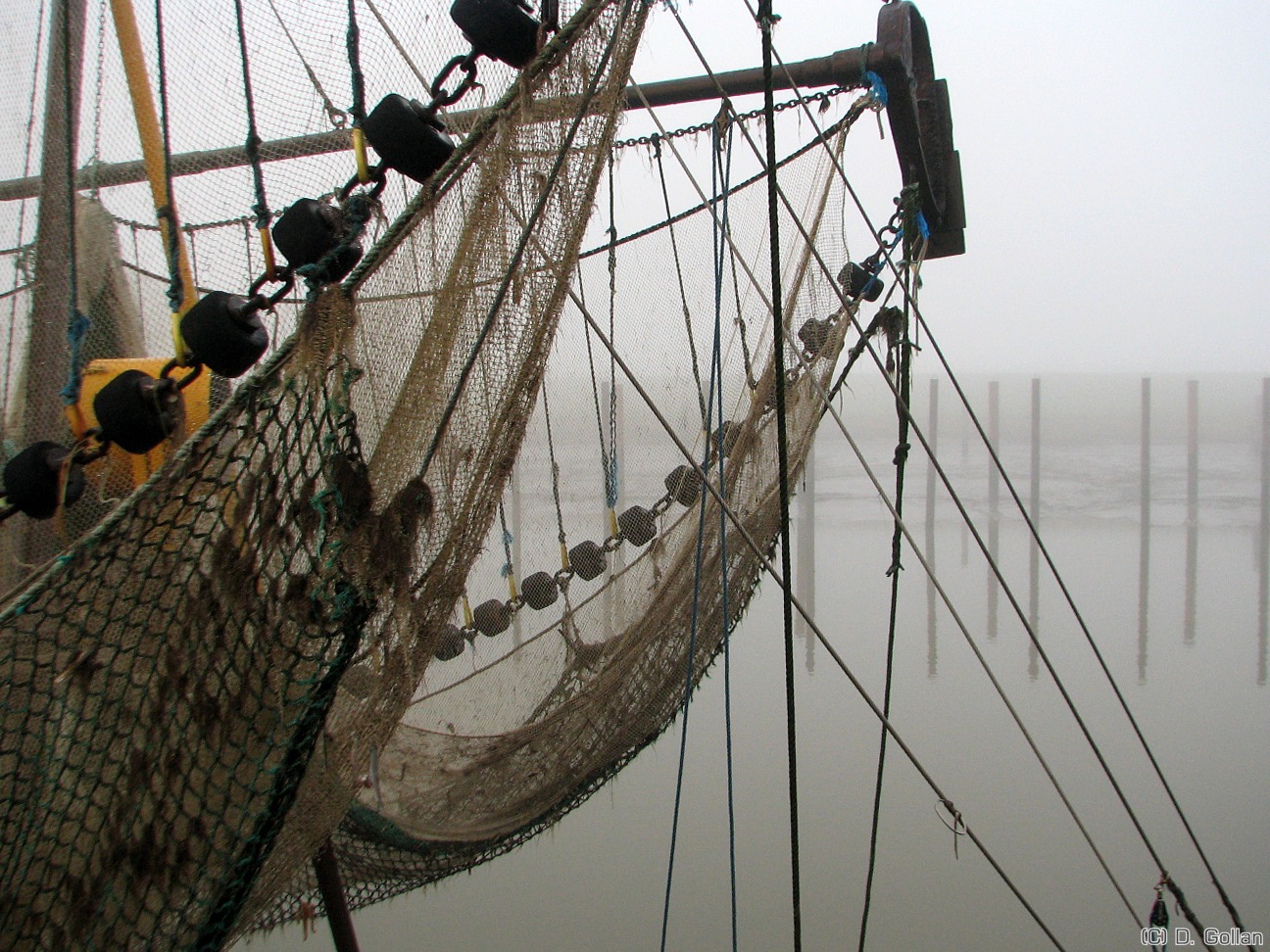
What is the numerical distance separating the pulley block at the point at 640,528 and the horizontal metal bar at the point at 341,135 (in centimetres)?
93

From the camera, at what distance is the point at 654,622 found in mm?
1651

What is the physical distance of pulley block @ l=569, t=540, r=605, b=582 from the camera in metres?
2.09

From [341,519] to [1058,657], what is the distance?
769 cm

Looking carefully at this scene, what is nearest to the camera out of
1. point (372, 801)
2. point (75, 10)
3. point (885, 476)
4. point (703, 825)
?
point (372, 801)

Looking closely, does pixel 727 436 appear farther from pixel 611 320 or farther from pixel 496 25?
pixel 496 25

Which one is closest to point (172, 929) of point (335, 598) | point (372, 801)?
point (335, 598)

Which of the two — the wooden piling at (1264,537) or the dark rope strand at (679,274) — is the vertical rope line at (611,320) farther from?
the wooden piling at (1264,537)

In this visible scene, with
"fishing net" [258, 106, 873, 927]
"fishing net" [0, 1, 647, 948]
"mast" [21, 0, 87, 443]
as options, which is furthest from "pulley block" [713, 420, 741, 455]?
"mast" [21, 0, 87, 443]

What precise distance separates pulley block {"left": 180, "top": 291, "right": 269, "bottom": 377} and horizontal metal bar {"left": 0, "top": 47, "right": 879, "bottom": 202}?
1.99 feet

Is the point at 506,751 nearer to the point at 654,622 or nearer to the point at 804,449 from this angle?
the point at 654,622

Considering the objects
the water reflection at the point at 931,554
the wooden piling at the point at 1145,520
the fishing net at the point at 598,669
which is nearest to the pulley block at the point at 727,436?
the fishing net at the point at 598,669

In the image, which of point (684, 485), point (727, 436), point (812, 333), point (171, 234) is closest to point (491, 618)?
point (684, 485)

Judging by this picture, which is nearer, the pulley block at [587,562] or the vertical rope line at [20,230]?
the vertical rope line at [20,230]

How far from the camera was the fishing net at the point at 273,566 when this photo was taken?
737 millimetres
